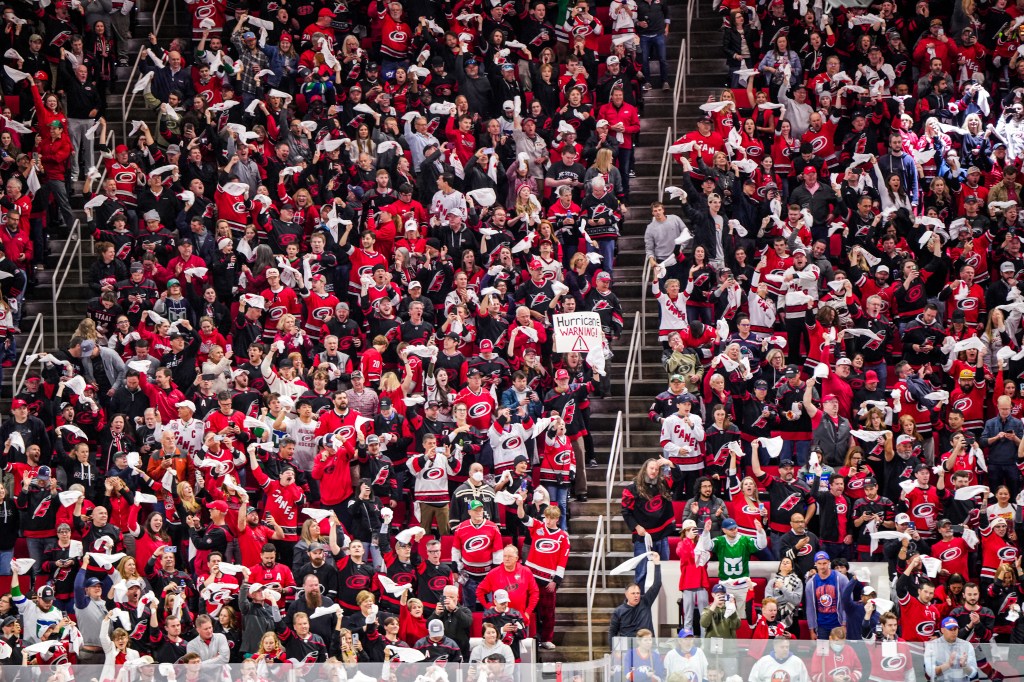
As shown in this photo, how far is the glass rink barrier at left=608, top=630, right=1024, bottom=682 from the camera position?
Answer: 64.9 ft

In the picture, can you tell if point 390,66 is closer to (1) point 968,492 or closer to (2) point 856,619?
(1) point 968,492

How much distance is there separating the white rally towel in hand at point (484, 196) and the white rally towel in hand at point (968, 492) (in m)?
7.80

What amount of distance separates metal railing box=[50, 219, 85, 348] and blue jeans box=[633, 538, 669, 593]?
30.2 ft

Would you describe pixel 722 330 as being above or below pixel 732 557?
above

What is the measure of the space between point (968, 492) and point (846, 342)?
9.96 ft

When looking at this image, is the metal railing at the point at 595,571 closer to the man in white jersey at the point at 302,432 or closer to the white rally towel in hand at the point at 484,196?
the man in white jersey at the point at 302,432

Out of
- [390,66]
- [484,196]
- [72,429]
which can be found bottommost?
[72,429]

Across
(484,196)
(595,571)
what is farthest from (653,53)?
(595,571)

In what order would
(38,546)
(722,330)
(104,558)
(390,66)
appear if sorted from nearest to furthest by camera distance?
(104,558) → (38,546) → (722,330) → (390,66)

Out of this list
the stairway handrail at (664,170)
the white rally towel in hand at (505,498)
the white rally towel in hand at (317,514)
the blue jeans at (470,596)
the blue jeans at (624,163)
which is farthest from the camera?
the stairway handrail at (664,170)

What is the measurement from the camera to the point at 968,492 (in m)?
24.0

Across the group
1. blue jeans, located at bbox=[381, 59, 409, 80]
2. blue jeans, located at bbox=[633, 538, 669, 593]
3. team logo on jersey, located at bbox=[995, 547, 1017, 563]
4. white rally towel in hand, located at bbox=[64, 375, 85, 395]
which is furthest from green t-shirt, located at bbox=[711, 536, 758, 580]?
blue jeans, located at bbox=[381, 59, 409, 80]

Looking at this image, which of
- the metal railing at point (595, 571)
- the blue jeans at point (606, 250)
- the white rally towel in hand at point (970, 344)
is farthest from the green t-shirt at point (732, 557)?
the blue jeans at point (606, 250)

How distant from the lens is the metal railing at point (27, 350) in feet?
88.5
